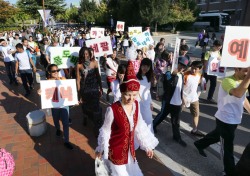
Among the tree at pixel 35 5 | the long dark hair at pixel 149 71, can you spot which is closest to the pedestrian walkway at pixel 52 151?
the long dark hair at pixel 149 71

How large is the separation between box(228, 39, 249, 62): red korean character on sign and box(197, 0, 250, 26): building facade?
3162cm

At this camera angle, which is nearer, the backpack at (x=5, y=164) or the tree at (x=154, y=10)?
the backpack at (x=5, y=164)

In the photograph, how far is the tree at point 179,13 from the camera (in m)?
35.4

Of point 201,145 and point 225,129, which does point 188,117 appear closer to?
point 201,145

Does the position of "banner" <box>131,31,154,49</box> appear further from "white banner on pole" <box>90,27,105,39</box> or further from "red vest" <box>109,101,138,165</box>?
"red vest" <box>109,101,138,165</box>

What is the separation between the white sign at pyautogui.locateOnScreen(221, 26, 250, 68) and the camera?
9.79 feet

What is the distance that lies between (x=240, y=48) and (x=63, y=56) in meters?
4.08

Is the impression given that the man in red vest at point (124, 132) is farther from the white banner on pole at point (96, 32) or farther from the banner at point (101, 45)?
the white banner on pole at point (96, 32)

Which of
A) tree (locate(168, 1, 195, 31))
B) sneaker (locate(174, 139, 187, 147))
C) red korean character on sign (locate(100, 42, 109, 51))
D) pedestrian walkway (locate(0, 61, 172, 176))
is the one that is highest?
tree (locate(168, 1, 195, 31))

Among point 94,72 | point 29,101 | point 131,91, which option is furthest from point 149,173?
point 29,101

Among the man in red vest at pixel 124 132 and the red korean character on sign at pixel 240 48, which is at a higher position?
the red korean character on sign at pixel 240 48

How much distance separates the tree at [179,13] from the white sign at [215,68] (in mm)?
30282

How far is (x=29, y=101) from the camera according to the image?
745 cm

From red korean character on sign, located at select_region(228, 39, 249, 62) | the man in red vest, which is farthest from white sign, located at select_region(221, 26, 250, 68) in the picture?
the man in red vest
